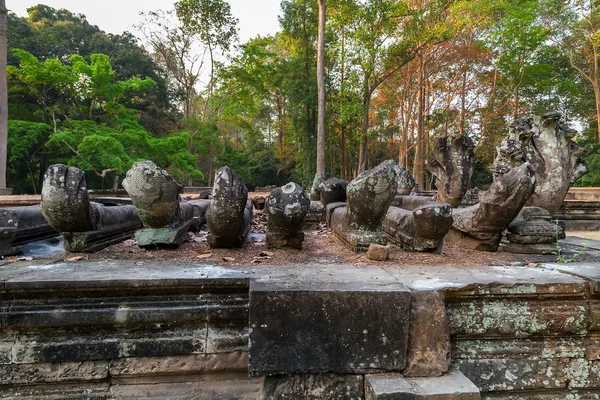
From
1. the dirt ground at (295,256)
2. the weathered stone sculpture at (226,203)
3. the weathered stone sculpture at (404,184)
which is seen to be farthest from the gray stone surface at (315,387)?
the weathered stone sculpture at (404,184)

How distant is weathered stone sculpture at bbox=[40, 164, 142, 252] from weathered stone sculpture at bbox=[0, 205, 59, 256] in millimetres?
318

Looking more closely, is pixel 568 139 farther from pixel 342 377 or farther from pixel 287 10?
pixel 287 10

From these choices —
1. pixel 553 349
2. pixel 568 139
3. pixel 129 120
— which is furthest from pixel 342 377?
pixel 129 120

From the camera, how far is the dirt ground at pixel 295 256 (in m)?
2.25

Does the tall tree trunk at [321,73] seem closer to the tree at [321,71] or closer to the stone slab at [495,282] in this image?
the tree at [321,71]

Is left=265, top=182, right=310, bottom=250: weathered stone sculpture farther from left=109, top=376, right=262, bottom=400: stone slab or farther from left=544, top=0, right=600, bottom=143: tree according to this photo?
left=544, top=0, right=600, bottom=143: tree

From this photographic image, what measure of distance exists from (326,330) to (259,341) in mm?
298

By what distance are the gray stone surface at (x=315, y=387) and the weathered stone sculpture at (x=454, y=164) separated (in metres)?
3.73

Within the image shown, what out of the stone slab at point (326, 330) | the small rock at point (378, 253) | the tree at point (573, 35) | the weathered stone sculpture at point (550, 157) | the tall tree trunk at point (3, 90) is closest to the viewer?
the stone slab at point (326, 330)

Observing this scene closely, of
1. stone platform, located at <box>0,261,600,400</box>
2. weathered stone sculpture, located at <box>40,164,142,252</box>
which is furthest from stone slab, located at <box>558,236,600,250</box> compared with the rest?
weathered stone sculpture, located at <box>40,164,142,252</box>

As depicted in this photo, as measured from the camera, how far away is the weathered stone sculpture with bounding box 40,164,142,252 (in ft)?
7.06

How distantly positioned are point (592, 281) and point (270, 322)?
168 cm

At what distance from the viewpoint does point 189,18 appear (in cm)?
1642

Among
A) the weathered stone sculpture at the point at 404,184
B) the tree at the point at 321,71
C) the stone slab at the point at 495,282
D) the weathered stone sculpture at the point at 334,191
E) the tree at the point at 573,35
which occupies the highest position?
the tree at the point at 573,35
